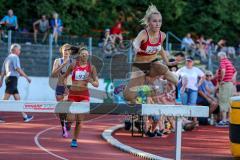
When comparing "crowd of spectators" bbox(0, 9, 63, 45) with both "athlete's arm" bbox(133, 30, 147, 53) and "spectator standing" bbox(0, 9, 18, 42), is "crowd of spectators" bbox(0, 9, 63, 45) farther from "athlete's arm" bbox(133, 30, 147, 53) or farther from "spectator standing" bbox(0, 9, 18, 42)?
"athlete's arm" bbox(133, 30, 147, 53)

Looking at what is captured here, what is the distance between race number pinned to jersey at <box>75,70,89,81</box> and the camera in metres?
13.8

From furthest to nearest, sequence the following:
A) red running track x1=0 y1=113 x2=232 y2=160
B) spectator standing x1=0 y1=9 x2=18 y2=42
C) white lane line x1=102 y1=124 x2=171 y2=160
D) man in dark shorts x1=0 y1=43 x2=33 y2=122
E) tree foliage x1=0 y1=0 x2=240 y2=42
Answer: tree foliage x1=0 y1=0 x2=240 y2=42
spectator standing x1=0 y1=9 x2=18 y2=42
man in dark shorts x1=0 y1=43 x2=33 y2=122
red running track x1=0 y1=113 x2=232 y2=160
white lane line x1=102 y1=124 x2=171 y2=160

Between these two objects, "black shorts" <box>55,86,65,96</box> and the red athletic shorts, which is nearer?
the red athletic shorts

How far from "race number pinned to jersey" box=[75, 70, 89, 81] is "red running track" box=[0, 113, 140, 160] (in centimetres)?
145

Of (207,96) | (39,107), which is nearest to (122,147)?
(39,107)

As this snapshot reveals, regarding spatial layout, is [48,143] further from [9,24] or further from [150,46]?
[9,24]

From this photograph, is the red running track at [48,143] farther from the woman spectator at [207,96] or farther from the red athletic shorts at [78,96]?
the woman spectator at [207,96]

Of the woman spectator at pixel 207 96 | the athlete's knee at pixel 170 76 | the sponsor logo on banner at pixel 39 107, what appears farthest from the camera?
the woman spectator at pixel 207 96

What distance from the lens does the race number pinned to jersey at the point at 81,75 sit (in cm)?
1380

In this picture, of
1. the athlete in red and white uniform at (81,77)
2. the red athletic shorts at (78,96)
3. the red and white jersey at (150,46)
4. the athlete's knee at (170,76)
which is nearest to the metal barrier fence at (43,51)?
the athlete in red and white uniform at (81,77)

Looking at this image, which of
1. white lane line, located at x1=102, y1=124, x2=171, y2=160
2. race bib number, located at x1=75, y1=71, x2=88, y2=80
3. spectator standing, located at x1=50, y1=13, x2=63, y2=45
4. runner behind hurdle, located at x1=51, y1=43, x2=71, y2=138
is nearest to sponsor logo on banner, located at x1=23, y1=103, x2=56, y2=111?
white lane line, located at x1=102, y1=124, x2=171, y2=160

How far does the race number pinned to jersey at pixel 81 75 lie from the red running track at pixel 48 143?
1.45m

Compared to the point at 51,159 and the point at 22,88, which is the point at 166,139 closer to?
the point at 51,159

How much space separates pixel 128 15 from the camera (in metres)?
33.2
